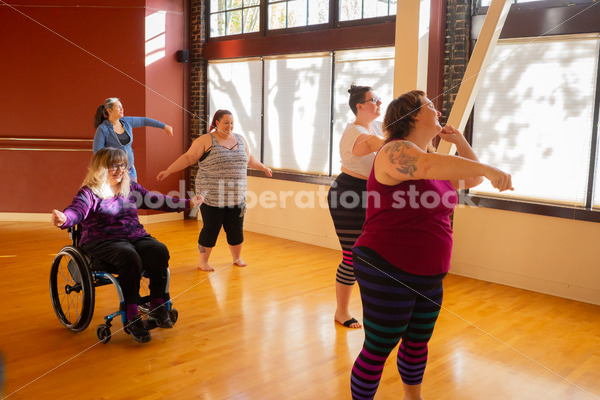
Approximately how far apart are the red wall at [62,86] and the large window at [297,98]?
3.25ft

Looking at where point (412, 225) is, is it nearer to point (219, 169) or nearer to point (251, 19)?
point (219, 169)

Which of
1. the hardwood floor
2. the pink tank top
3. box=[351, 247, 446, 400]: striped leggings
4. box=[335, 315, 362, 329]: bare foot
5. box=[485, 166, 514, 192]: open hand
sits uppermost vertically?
box=[485, 166, 514, 192]: open hand

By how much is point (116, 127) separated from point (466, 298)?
3.08 m

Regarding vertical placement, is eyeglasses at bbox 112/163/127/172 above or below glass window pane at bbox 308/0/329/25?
below

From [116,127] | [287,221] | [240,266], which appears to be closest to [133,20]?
[116,127]

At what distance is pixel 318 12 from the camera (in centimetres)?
613

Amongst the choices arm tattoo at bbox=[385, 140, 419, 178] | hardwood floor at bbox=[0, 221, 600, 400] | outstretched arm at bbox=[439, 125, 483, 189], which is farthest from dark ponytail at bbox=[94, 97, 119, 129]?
arm tattoo at bbox=[385, 140, 419, 178]

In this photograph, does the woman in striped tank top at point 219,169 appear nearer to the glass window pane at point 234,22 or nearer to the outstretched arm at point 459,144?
the outstretched arm at point 459,144

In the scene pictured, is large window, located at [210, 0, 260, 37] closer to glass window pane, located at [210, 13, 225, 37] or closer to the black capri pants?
glass window pane, located at [210, 13, 225, 37]

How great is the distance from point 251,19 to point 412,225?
5.51 meters

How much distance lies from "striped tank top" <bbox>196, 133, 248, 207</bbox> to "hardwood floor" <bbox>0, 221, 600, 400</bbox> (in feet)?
2.03

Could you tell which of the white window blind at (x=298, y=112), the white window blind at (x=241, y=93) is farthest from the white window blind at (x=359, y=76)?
the white window blind at (x=241, y=93)

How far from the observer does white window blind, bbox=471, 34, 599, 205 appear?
13.8 ft

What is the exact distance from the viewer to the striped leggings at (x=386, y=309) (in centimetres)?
196
